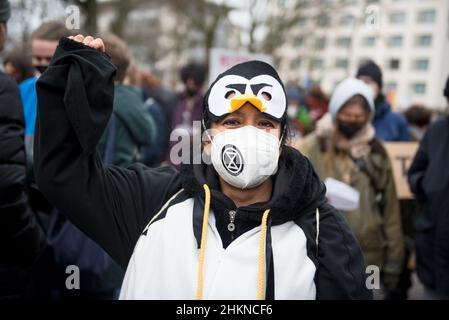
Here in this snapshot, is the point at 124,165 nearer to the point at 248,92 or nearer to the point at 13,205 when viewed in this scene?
the point at 13,205

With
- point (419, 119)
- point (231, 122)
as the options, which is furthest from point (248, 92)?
point (419, 119)

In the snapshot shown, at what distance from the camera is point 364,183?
328cm

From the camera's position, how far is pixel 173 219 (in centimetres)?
172

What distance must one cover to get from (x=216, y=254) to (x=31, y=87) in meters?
1.77

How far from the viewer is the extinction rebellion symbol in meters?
1.72

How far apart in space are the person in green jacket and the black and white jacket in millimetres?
1214

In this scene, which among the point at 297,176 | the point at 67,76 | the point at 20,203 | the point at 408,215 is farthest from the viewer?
the point at 408,215

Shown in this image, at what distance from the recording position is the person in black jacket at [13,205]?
2236 mm

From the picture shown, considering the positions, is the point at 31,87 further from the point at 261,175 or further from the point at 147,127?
the point at 261,175

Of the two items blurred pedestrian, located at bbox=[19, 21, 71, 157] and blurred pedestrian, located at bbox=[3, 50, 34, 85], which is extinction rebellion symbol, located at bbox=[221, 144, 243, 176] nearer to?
blurred pedestrian, located at bbox=[19, 21, 71, 157]

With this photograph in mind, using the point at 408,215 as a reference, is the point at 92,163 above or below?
above

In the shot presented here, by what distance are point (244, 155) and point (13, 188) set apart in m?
1.15
